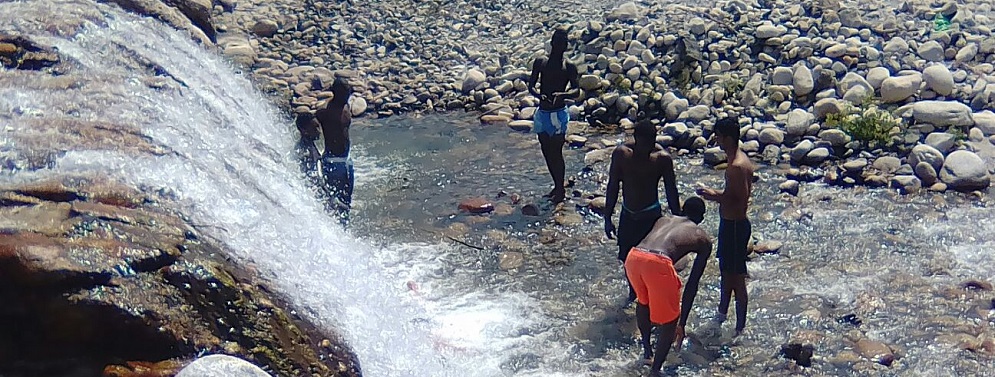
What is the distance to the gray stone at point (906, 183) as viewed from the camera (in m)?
9.04

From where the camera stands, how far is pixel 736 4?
529 inches

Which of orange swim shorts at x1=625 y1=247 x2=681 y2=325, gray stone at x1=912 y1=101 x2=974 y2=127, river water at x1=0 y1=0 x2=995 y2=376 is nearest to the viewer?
river water at x1=0 y1=0 x2=995 y2=376

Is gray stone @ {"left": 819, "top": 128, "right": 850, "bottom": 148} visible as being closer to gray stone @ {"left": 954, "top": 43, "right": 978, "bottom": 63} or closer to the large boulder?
the large boulder

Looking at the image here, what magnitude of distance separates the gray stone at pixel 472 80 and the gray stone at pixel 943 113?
246 inches

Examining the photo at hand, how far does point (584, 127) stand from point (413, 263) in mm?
4650

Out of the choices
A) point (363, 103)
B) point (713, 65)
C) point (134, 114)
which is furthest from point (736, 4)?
point (134, 114)

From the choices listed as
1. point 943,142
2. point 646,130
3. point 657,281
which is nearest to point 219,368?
point 657,281

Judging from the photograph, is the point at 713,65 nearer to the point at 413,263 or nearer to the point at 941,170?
the point at 941,170

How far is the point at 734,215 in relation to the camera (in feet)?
20.2

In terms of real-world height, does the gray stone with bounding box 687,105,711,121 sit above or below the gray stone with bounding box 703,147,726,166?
above

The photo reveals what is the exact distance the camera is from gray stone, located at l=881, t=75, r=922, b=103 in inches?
414

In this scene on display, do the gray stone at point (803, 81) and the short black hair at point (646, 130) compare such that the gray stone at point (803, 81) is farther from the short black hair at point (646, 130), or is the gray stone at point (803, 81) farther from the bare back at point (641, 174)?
the short black hair at point (646, 130)

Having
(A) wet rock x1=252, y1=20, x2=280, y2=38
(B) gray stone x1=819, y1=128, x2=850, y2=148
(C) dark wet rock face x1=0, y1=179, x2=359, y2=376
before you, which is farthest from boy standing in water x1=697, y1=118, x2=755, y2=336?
(A) wet rock x1=252, y1=20, x2=280, y2=38

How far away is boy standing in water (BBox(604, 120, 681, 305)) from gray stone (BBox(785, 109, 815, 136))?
15.0 feet
